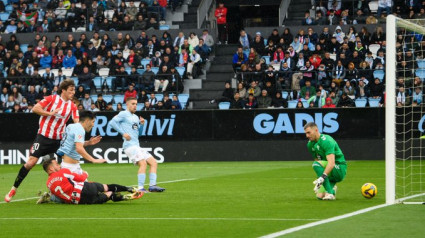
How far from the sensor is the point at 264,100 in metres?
30.5

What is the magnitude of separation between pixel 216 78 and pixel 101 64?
4762 millimetres

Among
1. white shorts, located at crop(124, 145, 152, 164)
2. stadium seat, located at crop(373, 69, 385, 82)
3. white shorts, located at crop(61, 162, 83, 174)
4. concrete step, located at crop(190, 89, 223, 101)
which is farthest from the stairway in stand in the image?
white shorts, located at crop(61, 162, 83, 174)

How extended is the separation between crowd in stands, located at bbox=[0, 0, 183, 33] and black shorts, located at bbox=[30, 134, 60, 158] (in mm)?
23378

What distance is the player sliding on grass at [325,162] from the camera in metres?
14.0

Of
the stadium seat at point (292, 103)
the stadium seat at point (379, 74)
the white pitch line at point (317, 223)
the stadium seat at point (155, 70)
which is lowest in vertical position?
the white pitch line at point (317, 223)

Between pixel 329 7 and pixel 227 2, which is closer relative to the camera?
pixel 329 7

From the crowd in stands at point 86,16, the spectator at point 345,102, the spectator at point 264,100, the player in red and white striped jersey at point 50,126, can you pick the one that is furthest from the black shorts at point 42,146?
the crowd in stands at point 86,16

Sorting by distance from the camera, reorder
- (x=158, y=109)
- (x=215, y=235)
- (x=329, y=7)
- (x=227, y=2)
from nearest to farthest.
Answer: (x=215, y=235) → (x=158, y=109) → (x=329, y=7) → (x=227, y=2)

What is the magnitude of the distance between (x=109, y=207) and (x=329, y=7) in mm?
25407

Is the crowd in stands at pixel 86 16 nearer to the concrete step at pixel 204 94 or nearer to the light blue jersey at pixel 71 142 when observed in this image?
the concrete step at pixel 204 94

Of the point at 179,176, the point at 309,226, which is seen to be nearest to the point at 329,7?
the point at 179,176

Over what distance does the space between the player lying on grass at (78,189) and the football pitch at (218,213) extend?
6.6 inches

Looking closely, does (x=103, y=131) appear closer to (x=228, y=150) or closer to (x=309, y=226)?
(x=228, y=150)

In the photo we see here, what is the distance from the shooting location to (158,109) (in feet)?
102
